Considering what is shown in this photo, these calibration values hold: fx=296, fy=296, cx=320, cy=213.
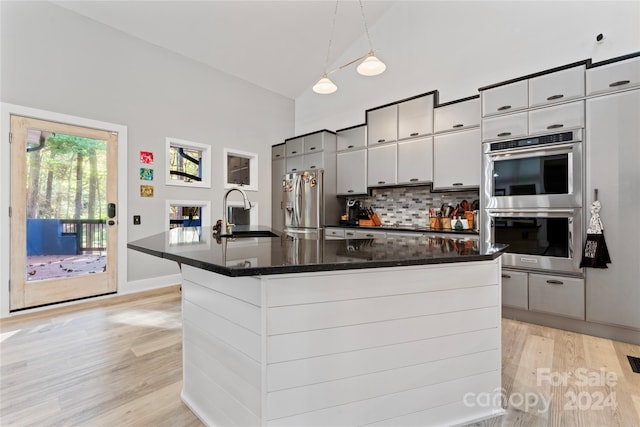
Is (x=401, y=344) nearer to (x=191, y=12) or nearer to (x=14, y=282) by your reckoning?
(x=14, y=282)

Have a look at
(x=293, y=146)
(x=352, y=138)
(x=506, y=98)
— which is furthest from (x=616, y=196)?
(x=293, y=146)

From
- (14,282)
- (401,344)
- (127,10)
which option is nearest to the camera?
(401,344)

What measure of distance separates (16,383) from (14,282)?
1.77 m

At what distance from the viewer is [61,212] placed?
3.32 meters

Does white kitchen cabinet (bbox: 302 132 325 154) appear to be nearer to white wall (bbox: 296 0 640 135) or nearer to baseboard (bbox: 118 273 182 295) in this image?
white wall (bbox: 296 0 640 135)

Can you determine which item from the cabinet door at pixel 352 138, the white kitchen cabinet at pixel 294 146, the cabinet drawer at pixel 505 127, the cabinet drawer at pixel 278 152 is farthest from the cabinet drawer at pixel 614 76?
the cabinet drawer at pixel 278 152

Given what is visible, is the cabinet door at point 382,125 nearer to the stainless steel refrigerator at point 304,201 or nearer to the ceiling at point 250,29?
the stainless steel refrigerator at point 304,201

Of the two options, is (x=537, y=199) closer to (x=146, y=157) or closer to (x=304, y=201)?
(x=304, y=201)

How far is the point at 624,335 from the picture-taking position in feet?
8.06

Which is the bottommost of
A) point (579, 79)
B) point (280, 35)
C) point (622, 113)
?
point (622, 113)

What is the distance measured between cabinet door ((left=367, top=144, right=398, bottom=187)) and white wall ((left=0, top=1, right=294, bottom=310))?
6.82ft

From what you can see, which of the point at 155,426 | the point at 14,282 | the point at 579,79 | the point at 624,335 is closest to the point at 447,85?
the point at 579,79

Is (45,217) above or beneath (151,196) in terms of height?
beneath

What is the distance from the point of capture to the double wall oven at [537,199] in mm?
2648
